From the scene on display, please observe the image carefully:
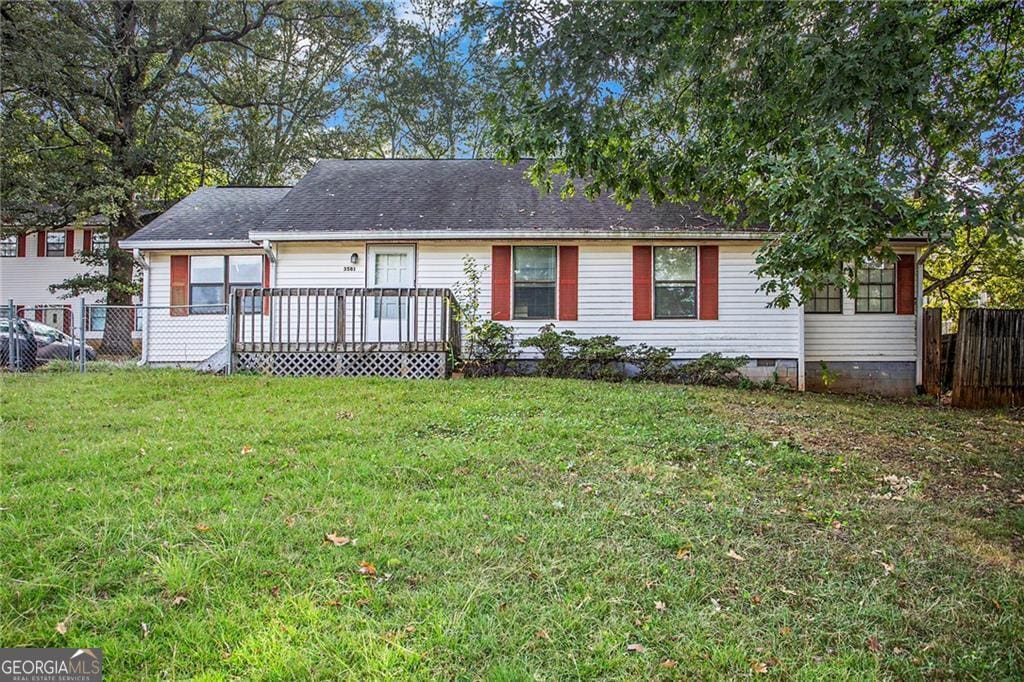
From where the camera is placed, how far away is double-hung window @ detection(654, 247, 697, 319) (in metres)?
10.8

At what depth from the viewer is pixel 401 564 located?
3.02m

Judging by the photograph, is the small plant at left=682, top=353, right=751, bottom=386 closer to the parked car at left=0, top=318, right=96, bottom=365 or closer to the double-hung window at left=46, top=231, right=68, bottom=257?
the parked car at left=0, top=318, right=96, bottom=365

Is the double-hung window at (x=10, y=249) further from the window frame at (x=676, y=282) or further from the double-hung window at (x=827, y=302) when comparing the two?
the double-hung window at (x=827, y=302)

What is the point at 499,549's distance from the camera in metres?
3.20

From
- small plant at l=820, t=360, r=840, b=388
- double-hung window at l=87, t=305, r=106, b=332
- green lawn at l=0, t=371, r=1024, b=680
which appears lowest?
green lawn at l=0, t=371, r=1024, b=680

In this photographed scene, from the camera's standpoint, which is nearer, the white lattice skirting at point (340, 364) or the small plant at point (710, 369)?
the white lattice skirting at point (340, 364)

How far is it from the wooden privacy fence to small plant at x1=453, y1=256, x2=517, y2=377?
7.93 meters

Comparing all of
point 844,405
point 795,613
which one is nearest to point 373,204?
point 844,405

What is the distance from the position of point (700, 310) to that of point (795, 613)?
8492 mm

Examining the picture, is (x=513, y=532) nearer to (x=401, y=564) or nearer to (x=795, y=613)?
(x=401, y=564)

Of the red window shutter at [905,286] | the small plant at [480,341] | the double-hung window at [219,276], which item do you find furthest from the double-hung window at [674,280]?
the double-hung window at [219,276]

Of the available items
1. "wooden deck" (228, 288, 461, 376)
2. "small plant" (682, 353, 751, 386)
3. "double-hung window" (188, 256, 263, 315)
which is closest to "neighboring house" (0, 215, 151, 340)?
"double-hung window" (188, 256, 263, 315)

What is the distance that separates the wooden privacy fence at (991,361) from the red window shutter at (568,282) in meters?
6.82

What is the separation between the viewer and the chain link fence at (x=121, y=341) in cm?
979
